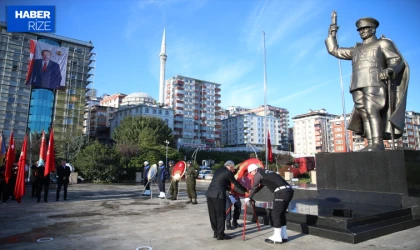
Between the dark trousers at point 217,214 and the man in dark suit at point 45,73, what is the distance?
46865 millimetres

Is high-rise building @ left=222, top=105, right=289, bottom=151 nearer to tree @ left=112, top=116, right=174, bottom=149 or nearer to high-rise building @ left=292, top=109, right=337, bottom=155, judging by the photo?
high-rise building @ left=292, top=109, right=337, bottom=155

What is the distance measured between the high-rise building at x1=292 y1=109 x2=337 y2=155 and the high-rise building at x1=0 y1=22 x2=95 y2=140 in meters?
82.8

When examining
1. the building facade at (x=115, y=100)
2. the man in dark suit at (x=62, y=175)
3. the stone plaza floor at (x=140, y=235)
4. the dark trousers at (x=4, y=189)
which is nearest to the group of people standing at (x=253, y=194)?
the stone plaza floor at (x=140, y=235)

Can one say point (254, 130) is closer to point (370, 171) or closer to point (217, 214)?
point (370, 171)

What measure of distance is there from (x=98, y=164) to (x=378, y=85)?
2631 centimetres

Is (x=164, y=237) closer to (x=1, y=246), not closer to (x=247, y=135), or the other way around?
(x=1, y=246)

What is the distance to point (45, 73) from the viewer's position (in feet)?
145

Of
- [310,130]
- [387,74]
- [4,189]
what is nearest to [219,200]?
[387,74]

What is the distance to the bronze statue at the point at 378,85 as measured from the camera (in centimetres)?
824

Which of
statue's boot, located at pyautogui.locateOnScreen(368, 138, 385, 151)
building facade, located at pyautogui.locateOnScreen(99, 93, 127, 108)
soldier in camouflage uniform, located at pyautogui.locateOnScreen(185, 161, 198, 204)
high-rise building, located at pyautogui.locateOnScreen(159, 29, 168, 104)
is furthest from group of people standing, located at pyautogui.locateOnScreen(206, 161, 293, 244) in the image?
building facade, located at pyautogui.locateOnScreen(99, 93, 127, 108)

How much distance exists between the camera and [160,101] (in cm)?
9181

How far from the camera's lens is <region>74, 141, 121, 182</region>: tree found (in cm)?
2811

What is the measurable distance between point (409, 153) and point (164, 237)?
662 centimetres

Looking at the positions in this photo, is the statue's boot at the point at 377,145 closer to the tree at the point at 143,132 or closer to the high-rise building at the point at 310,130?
the tree at the point at 143,132
